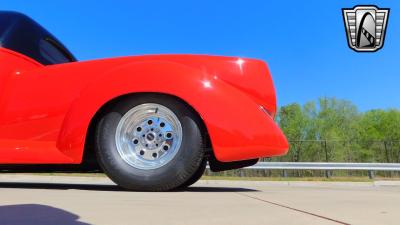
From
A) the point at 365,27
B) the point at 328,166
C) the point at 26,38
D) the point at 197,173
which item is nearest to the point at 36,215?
the point at 197,173

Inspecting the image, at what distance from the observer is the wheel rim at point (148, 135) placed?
340 centimetres

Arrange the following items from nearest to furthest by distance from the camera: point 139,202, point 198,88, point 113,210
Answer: point 113,210 < point 139,202 < point 198,88

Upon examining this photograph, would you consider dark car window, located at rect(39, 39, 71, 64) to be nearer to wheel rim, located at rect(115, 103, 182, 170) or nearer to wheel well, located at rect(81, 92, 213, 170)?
wheel well, located at rect(81, 92, 213, 170)

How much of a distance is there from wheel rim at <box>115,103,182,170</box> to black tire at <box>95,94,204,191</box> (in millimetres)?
42

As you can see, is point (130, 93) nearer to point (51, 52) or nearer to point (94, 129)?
point (94, 129)

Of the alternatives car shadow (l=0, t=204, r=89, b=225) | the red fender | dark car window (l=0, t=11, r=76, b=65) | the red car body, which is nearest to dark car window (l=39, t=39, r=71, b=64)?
dark car window (l=0, t=11, r=76, b=65)

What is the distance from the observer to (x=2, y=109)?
365 cm

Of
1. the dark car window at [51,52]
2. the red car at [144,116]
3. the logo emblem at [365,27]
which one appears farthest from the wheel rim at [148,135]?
the logo emblem at [365,27]

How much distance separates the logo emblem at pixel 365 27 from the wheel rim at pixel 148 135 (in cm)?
738

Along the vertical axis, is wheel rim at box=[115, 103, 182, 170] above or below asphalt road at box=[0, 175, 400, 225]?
above

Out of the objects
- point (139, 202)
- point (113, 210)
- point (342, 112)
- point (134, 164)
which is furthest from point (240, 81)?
point (342, 112)

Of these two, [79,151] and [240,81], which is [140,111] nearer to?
[79,151]

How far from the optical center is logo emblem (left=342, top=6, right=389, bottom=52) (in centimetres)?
976

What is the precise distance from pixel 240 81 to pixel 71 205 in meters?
1.72
